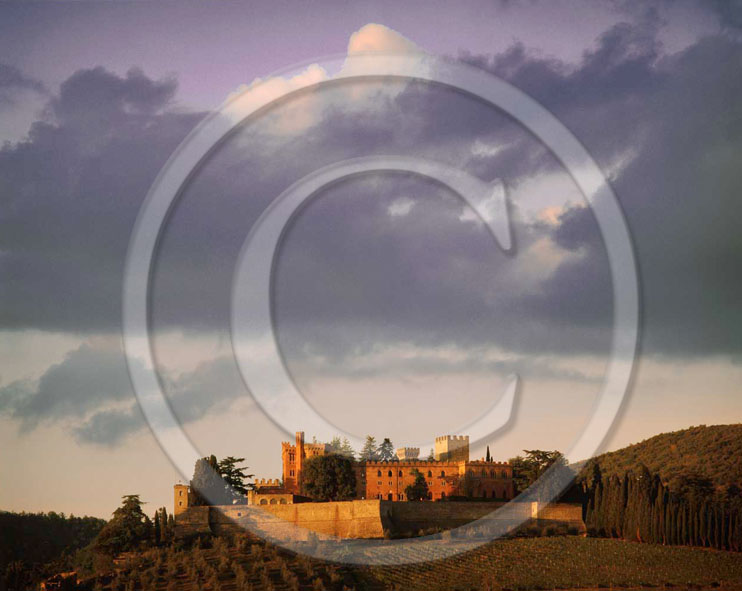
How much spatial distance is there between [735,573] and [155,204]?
108ft

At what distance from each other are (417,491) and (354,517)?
12360mm

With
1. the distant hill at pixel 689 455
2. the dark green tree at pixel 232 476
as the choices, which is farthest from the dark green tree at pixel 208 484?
the distant hill at pixel 689 455

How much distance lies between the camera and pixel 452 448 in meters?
73.0

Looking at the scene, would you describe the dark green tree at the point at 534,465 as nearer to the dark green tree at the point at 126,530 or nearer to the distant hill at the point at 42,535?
the dark green tree at the point at 126,530

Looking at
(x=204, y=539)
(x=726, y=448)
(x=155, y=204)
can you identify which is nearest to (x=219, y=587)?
(x=204, y=539)

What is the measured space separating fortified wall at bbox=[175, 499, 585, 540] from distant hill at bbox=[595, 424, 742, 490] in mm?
31909

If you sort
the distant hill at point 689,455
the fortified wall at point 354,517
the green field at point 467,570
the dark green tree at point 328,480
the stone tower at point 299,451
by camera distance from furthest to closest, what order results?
the distant hill at point 689,455, the stone tower at point 299,451, the dark green tree at point 328,480, the fortified wall at point 354,517, the green field at point 467,570

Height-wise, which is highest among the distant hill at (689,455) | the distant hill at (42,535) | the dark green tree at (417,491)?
the distant hill at (689,455)

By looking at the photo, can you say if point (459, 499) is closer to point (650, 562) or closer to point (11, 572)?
point (650, 562)

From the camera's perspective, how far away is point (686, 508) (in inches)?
2106

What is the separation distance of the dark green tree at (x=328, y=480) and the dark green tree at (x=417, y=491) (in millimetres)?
6030

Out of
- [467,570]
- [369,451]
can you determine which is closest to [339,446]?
[369,451]

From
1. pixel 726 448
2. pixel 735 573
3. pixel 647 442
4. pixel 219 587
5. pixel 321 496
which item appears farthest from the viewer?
pixel 647 442

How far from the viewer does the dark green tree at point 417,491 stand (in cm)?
6600
